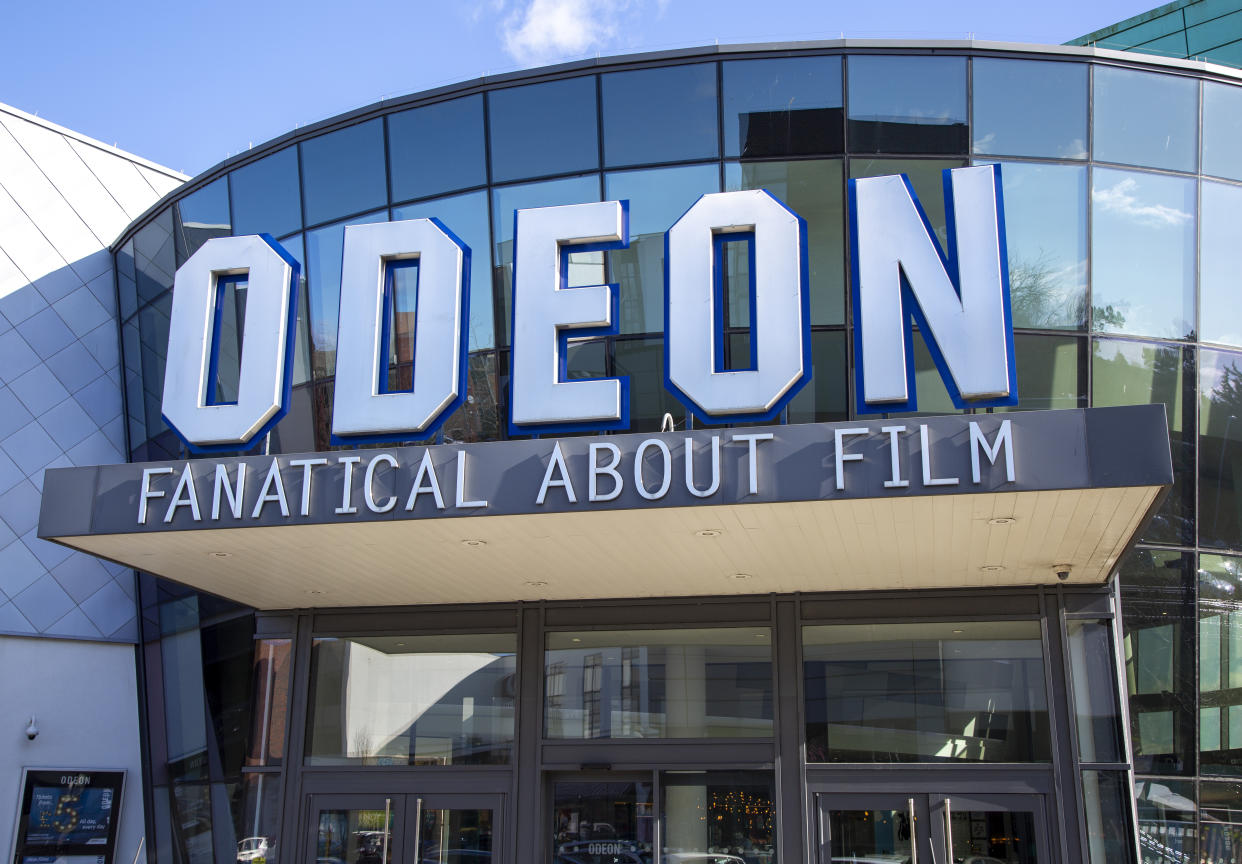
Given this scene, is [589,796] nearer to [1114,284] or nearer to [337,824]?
[337,824]

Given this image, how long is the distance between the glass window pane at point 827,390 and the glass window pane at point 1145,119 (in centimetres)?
407

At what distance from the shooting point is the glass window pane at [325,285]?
50.5 ft

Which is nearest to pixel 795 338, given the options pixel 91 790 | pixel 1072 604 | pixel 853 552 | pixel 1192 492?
pixel 853 552

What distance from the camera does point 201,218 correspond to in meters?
17.7

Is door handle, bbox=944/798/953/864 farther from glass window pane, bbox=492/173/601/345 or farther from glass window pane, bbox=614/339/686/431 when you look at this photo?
glass window pane, bbox=492/173/601/345

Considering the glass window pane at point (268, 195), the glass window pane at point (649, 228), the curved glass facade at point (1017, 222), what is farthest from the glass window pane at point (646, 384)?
the glass window pane at point (268, 195)

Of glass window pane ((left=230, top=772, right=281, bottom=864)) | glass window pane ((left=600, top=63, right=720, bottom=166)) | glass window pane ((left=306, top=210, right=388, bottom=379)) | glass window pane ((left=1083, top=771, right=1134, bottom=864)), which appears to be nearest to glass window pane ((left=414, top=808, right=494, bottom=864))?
glass window pane ((left=230, top=772, right=281, bottom=864))

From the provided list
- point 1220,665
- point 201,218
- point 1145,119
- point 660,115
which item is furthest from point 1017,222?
point 201,218

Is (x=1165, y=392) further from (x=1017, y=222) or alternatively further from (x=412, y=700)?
(x=412, y=700)

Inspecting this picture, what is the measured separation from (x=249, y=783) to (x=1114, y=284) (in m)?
12.1

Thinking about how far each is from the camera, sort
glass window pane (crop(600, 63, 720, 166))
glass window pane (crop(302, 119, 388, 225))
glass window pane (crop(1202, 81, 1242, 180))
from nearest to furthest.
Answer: glass window pane (crop(1202, 81, 1242, 180)) → glass window pane (crop(600, 63, 720, 166)) → glass window pane (crop(302, 119, 388, 225))

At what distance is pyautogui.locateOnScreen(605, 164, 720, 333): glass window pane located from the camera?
14.1 m

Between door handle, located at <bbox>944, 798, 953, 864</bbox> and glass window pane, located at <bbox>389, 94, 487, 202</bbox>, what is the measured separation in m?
9.49

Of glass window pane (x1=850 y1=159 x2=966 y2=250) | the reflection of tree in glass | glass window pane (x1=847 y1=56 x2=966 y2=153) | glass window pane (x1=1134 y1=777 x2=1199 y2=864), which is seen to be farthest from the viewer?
glass window pane (x1=847 y1=56 x2=966 y2=153)
